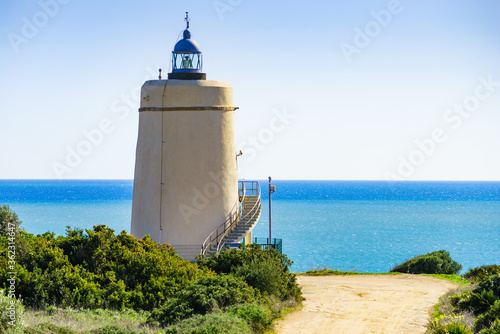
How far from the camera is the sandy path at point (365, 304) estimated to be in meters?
16.3

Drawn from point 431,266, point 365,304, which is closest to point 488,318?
point 365,304

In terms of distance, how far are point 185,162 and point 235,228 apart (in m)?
3.35

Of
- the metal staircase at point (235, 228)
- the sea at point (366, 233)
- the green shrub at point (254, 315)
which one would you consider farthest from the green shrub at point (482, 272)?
the sea at point (366, 233)

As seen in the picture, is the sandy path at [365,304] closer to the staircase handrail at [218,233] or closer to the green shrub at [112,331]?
the staircase handrail at [218,233]

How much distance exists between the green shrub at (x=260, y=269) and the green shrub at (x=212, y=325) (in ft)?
11.8

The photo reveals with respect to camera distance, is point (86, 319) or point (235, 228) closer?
point (86, 319)

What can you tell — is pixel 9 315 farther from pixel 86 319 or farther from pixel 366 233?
pixel 366 233

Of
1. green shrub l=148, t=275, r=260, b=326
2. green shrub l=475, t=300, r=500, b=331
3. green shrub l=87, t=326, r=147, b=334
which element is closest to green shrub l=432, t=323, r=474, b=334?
green shrub l=475, t=300, r=500, b=331

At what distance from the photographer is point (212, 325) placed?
1397cm

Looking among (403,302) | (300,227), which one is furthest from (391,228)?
(403,302)

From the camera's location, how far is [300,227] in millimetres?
89875

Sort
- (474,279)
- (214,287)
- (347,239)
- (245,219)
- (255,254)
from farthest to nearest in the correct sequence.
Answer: (347,239)
(245,219)
(474,279)
(255,254)
(214,287)

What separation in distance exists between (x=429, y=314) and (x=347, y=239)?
5698 centimetres

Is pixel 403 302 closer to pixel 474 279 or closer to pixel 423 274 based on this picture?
pixel 474 279
